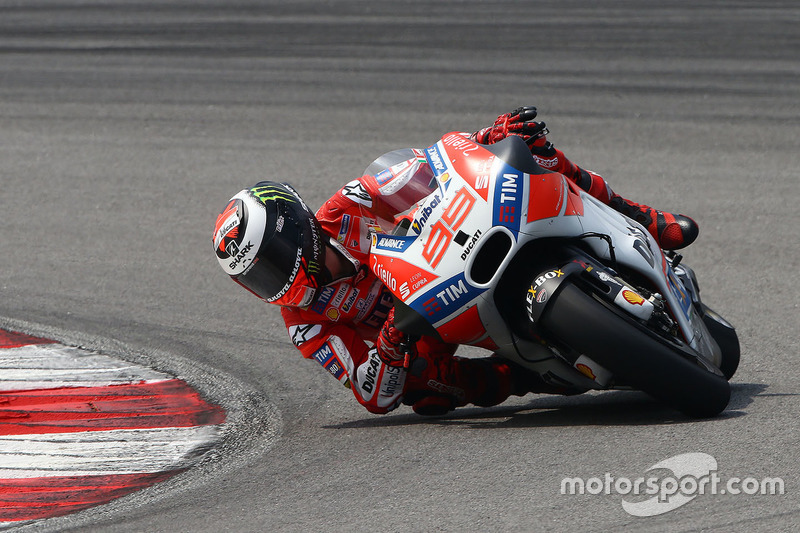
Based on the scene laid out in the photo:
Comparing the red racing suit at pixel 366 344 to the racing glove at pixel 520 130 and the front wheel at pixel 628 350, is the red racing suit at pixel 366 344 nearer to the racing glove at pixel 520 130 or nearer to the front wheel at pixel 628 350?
the racing glove at pixel 520 130

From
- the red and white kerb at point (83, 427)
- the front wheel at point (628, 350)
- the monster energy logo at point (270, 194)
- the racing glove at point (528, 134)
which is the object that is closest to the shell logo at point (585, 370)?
the front wheel at point (628, 350)

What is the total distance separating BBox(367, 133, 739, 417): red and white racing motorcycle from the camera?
4141mm

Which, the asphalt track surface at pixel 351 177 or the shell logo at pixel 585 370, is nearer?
the asphalt track surface at pixel 351 177

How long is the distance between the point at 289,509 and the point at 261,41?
9.32 m

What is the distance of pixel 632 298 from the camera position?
4.14 meters

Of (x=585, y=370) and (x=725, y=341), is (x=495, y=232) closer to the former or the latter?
(x=585, y=370)

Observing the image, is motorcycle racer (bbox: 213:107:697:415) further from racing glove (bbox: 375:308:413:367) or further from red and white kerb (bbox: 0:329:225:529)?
red and white kerb (bbox: 0:329:225:529)

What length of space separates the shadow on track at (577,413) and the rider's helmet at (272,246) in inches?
29.6

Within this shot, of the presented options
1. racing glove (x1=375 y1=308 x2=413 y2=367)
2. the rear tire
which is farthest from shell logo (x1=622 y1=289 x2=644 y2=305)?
racing glove (x1=375 y1=308 x2=413 y2=367)

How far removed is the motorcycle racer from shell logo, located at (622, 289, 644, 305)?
94 centimetres

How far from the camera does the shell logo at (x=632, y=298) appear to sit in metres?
4.13

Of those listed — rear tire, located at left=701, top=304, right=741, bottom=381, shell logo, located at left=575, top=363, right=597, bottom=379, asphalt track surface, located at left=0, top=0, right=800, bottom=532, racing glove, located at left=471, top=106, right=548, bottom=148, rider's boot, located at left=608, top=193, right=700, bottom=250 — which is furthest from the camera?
rider's boot, located at left=608, top=193, right=700, bottom=250

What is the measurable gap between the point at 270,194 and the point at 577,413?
1.82 meters

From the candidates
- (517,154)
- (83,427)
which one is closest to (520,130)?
(517,154)
